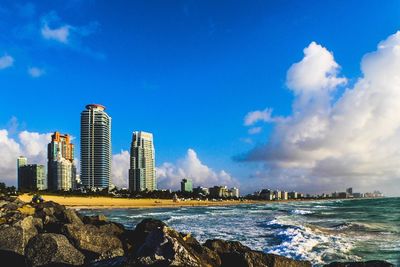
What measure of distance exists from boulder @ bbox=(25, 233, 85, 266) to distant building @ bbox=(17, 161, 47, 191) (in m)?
168

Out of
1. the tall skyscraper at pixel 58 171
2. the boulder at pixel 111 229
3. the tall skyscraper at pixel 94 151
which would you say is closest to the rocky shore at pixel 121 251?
the boulder at pixel 111 229

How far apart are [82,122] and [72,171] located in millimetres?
23465

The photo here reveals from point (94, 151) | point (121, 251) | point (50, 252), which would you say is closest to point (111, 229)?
point (50, 252)

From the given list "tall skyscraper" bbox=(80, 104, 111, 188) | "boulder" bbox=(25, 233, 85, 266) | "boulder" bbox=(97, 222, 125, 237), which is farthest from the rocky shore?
"tall skyscraper" bbox=(80, 104, 111, 188)

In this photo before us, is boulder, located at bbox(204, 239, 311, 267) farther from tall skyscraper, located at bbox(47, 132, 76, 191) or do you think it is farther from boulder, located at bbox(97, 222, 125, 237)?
tall skyscraper, located at bbox(47, 132, 76, 191)

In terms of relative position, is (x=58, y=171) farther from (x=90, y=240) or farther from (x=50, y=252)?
(x=50, y=252)

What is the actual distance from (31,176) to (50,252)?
567 feet

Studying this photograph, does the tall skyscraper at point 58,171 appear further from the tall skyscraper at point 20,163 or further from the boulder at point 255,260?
the boulder at point 255,260

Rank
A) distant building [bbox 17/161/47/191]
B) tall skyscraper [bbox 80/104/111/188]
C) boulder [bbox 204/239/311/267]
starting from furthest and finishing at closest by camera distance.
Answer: tall skyscraper [bbox 80/104/111/188] → distant building [bbox 17/161/47/191] → boulder [bbox 204/239/311/267]

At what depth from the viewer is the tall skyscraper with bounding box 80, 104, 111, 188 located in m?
183

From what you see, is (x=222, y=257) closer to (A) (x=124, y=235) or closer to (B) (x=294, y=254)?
(A) (x=124, y=235)

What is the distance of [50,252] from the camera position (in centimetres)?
932

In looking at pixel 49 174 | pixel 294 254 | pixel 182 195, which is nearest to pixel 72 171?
pixel 49 174

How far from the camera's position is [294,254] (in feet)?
55.5
